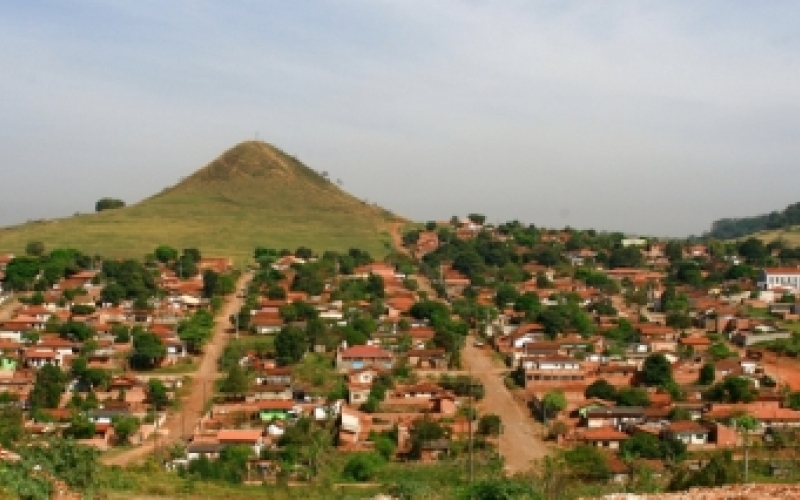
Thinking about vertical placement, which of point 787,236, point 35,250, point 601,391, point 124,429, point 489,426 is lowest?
point 489,426

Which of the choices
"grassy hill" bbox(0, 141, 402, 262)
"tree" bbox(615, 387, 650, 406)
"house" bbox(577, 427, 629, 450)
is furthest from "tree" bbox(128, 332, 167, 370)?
"grassy hill" bbox(0, 141, 402, 262)

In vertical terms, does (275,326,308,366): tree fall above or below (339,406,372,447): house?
above

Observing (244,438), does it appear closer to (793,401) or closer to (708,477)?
(708,477)

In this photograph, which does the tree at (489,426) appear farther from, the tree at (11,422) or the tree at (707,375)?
the tree at (11,422)

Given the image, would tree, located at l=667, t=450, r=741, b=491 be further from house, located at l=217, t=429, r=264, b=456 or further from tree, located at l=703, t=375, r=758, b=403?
house, located at l=217, t=429, r=264, b=456

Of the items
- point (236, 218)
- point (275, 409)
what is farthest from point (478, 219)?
point (275, 409)

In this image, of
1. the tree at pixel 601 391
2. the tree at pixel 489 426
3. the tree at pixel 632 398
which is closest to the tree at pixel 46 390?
the tree at pixel 489 426
